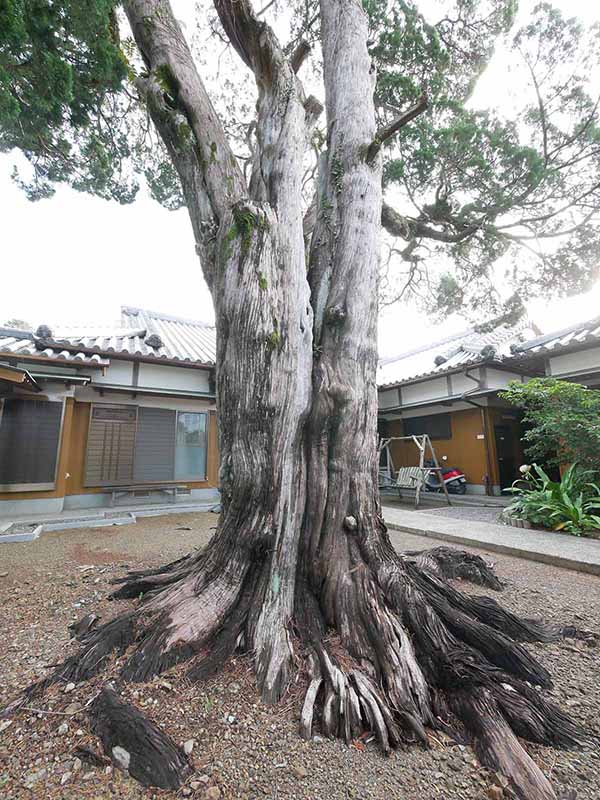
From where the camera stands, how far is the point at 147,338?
820cm

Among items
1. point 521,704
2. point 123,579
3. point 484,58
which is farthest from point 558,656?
point 484,58

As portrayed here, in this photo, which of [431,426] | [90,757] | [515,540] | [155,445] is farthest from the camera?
[431,426]

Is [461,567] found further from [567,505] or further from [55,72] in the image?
[55,72]

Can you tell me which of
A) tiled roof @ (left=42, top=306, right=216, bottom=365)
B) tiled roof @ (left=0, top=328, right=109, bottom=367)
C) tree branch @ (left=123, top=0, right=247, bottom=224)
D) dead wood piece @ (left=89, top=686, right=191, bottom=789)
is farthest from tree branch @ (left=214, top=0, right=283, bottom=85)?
tiled roof @ (left=42, top=306, right=216, bottom=365)

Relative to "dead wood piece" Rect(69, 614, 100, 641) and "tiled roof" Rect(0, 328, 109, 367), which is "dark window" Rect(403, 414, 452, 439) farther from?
"dead wood piece" Rect(69, 614, 100, 641)

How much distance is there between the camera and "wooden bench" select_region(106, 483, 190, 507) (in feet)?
21.4

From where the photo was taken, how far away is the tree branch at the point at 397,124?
221 centimetres

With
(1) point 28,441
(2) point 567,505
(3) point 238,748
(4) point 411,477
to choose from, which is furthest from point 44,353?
(2) point 567,505

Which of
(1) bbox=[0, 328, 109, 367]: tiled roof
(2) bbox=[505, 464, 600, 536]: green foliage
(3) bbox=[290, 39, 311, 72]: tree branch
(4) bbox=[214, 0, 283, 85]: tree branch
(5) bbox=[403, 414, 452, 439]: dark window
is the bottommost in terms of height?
(2) bbox=[505, 464, 600, 536]: green foliage

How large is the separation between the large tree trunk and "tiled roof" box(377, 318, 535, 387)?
6305 mm

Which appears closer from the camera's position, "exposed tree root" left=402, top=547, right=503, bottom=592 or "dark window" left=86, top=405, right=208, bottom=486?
"exposed tree root" left=402, top=547, right=503, bottom=592

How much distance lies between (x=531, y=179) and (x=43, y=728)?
6957 millimetres

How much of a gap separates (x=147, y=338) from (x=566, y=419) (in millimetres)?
8265

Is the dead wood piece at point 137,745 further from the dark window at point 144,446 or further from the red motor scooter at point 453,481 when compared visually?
the red motor scooter at point 453,481
